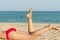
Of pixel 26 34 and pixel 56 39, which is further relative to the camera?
pixel 56 39

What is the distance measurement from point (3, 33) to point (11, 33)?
155 mm

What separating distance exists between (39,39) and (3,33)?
27.5 feet

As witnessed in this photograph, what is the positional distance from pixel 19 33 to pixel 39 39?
847cm

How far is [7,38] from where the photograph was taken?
3635 mm

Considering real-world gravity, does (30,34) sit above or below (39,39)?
above

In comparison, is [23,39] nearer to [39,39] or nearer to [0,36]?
[0,36]

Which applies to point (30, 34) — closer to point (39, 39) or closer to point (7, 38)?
point (7, 38)

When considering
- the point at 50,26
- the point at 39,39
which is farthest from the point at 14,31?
the point at 39,39

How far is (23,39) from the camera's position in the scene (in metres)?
3.48

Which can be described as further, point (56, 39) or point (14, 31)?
point (56, 39)

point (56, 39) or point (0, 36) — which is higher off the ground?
point (0, 36)

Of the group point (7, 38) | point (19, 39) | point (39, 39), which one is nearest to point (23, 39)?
point (19, 39)

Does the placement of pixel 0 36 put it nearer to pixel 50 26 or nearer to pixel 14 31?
pixel 14 31

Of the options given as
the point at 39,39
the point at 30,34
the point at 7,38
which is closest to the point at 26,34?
the point at 30,34
